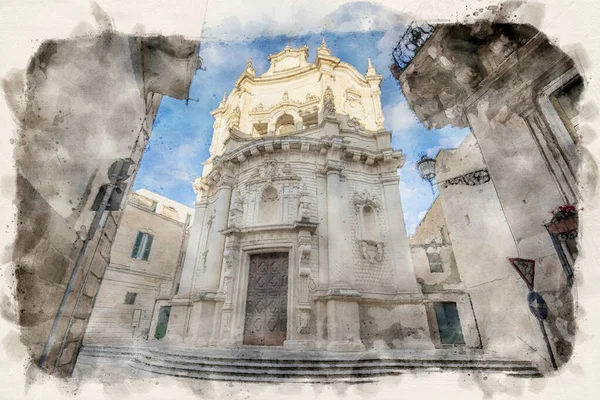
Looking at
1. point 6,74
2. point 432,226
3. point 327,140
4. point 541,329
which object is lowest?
point 541,329

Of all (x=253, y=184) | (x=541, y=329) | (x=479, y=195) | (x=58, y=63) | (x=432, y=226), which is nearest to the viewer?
(x=58, y=63)

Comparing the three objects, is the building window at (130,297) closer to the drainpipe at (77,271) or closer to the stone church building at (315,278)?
the stone church building at (315,278)

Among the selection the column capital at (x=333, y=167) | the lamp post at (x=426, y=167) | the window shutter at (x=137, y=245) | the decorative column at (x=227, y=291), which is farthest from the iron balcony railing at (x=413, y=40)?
the window shutter at (x=137, y=245)

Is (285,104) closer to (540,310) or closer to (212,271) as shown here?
(212,271)

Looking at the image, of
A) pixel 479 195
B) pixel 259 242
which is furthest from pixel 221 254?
pixel 479 195

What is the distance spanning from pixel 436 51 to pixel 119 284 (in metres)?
18.6

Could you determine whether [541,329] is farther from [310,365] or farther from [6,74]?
[6,74]

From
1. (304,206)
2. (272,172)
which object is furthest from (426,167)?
(272,172)

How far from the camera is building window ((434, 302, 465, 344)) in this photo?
37.2 feet

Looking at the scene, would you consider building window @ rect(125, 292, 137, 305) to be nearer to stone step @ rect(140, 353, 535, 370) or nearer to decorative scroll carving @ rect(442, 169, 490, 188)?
stone step @ rect(140, 353, 535, 370)

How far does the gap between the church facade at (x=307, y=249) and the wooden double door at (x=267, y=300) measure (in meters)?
0.04

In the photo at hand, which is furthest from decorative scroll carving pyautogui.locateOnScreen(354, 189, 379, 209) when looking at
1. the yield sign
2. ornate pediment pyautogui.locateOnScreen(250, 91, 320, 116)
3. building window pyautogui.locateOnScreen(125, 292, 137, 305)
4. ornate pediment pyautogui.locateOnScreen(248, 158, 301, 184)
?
building window pyautogui.locateOnScreen(125, 292, 137, 305)

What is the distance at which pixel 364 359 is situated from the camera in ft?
19.4

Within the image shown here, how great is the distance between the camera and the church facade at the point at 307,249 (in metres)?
8.58
